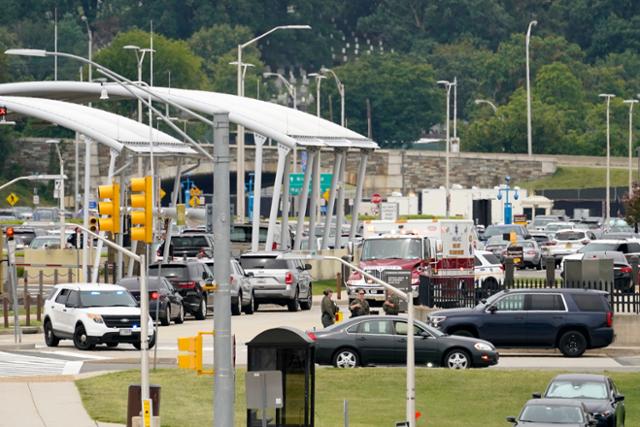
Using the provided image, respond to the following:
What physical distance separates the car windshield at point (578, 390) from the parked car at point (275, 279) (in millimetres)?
25985

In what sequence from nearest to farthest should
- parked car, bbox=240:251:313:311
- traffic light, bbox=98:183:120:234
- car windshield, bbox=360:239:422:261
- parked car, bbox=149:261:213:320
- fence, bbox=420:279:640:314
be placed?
traffic light, bbox=98:183:120:234 → fence, bbox=420:279:640:314 → parked car, bbox=149:261:213:320 → car windshield, bbox=360:239:422:261 → parked car, bbox=240:251:313:311

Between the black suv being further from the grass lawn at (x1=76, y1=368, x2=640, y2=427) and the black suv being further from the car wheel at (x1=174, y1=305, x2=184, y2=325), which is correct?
the car wheel at (x1=174, y1=305, x2=184, y2=325)

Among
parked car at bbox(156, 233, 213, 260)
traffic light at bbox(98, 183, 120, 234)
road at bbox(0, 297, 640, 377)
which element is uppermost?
traffic light at bbox(98, 183, 120, 234)

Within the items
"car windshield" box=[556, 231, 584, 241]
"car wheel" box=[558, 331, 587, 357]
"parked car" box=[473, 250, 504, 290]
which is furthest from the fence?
"car windshield" box=[556, 231, 584, 241]

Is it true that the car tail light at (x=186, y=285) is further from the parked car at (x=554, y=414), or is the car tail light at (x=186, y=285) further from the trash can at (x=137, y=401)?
the parked car at (x=554, y=414)

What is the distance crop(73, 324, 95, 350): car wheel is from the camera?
4703 cm

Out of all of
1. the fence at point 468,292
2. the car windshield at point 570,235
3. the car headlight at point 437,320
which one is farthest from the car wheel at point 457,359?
the car windshield at point 570,235

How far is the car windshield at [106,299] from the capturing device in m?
46.9

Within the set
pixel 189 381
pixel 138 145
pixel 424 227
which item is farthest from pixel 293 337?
pixel 138 145

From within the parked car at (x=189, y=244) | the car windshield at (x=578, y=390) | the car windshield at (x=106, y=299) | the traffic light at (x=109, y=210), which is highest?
the traffic light at (x=109, y=210)

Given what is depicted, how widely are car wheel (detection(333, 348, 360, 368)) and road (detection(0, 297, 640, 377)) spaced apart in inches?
99.1

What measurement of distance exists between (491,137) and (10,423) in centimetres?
14213

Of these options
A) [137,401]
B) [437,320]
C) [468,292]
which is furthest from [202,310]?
[137,401]

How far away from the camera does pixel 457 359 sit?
41375 millimetres
